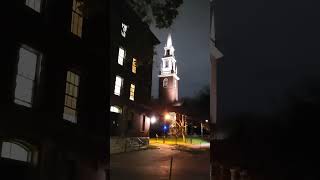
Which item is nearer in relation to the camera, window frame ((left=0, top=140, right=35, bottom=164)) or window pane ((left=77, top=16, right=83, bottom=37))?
window frame ((left=0, top=140, right=35, bottom=164))

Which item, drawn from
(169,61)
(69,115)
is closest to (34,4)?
(69,115)

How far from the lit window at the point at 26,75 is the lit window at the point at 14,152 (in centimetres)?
53

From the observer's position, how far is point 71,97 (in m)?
4.66

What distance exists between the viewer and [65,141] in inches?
162

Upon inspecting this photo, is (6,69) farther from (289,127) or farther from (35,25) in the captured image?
(289,127)

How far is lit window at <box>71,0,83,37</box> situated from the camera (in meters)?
4.80

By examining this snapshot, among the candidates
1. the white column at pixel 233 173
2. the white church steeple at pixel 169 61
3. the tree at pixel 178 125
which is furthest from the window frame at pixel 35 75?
the white church steeple at pixel 169 61

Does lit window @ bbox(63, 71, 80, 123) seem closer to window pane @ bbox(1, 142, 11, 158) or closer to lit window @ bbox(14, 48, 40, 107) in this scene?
lit window @ bbox(14, 48, 40, 107)

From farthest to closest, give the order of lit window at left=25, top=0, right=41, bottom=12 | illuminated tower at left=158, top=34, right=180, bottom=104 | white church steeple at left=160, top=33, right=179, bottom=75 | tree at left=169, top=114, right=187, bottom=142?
illuminated tower at left=158, top=34, right=180, bottom=104, white church steeple at left=160, top=33, right=179, bottom=75, tree at left=169, top=114, right=187, bottom=142, lit window at left=25, top=0, right=41, bottom=12

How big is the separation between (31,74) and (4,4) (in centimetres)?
91

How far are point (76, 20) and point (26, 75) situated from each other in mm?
1334

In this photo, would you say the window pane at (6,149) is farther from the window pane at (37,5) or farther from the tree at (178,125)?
the tree at (178,125)

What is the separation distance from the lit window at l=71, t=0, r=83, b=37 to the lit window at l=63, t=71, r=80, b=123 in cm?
69

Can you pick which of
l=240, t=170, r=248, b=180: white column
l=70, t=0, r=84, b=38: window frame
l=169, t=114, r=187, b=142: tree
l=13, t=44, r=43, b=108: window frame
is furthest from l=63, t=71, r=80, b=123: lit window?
l=169, t=114, r=187, b=142: tree
